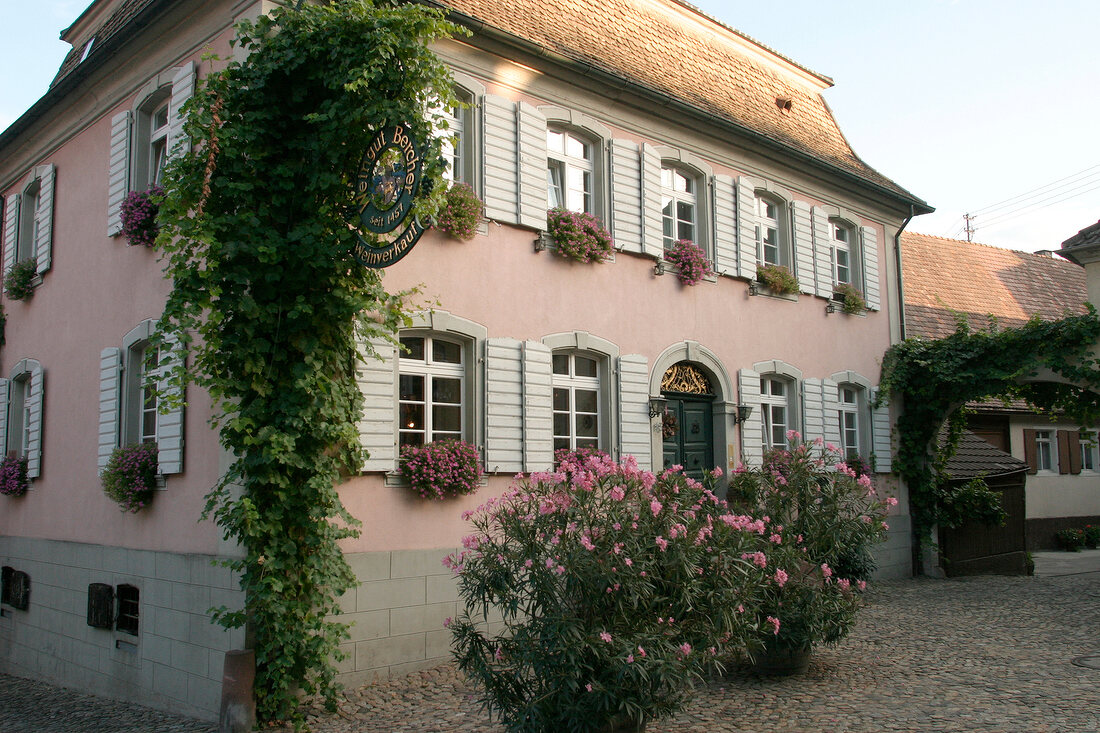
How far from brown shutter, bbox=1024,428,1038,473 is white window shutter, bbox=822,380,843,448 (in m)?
9.54

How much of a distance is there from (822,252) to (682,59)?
354 centimetres

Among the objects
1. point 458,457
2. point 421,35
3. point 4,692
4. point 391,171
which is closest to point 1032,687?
point 458,457

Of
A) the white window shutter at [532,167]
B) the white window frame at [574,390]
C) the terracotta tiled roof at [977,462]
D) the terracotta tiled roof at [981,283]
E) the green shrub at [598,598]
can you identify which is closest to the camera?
the green shrub at [598,598]

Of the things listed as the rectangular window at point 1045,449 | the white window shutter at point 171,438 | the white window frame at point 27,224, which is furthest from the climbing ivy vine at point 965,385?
the white window frame at point 27,224

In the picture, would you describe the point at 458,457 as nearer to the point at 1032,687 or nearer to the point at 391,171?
the point at 391,171

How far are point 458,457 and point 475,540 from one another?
3.16 meters

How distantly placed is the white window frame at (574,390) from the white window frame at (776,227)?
13.2ft

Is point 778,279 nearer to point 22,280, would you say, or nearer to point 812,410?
point 812,410

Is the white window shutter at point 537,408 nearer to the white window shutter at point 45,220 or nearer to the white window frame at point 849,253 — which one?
the white window shutter at point 45,220

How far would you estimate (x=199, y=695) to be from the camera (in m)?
7.91

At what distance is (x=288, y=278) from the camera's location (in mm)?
7520

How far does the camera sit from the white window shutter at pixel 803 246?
13.8m

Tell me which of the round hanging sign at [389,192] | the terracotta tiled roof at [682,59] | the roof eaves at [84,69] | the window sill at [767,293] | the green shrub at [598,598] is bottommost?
the green shrub at [598,598]

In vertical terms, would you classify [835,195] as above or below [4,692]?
above
